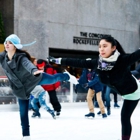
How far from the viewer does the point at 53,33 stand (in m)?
17.3

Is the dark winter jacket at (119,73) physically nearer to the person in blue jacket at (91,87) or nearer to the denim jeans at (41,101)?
the denim jeans at (41,101)

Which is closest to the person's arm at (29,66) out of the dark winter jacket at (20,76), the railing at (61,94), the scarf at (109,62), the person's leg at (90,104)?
the dark winter jacket at (20,76)

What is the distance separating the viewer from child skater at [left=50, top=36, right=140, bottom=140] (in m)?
3.68

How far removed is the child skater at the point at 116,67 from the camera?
3.68 metres

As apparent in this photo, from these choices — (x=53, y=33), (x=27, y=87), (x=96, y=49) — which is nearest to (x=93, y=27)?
(x=96, y=49)

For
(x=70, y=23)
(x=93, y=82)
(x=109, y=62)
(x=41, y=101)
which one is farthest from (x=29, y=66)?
(x=70, y=23)

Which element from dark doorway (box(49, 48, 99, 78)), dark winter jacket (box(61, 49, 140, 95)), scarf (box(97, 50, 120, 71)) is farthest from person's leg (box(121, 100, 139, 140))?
dark doorway (box(49, 48, 99, 78))

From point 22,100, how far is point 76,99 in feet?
24.2

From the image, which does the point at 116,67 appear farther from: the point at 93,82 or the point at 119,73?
the point at 93,82

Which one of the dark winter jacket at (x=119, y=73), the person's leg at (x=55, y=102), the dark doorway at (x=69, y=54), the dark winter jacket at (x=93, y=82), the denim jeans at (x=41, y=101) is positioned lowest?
the dark doorway at (x=69, y=54)

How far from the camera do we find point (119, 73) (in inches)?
145

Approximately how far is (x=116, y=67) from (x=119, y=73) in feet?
0.22

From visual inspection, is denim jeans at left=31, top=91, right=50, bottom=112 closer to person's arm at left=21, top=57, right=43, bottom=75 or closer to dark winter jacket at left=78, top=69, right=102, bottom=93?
dark winter jacket at left=78, top=69, right=102, bottom=93

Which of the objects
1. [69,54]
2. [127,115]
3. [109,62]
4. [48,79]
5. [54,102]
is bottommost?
[69,54]
